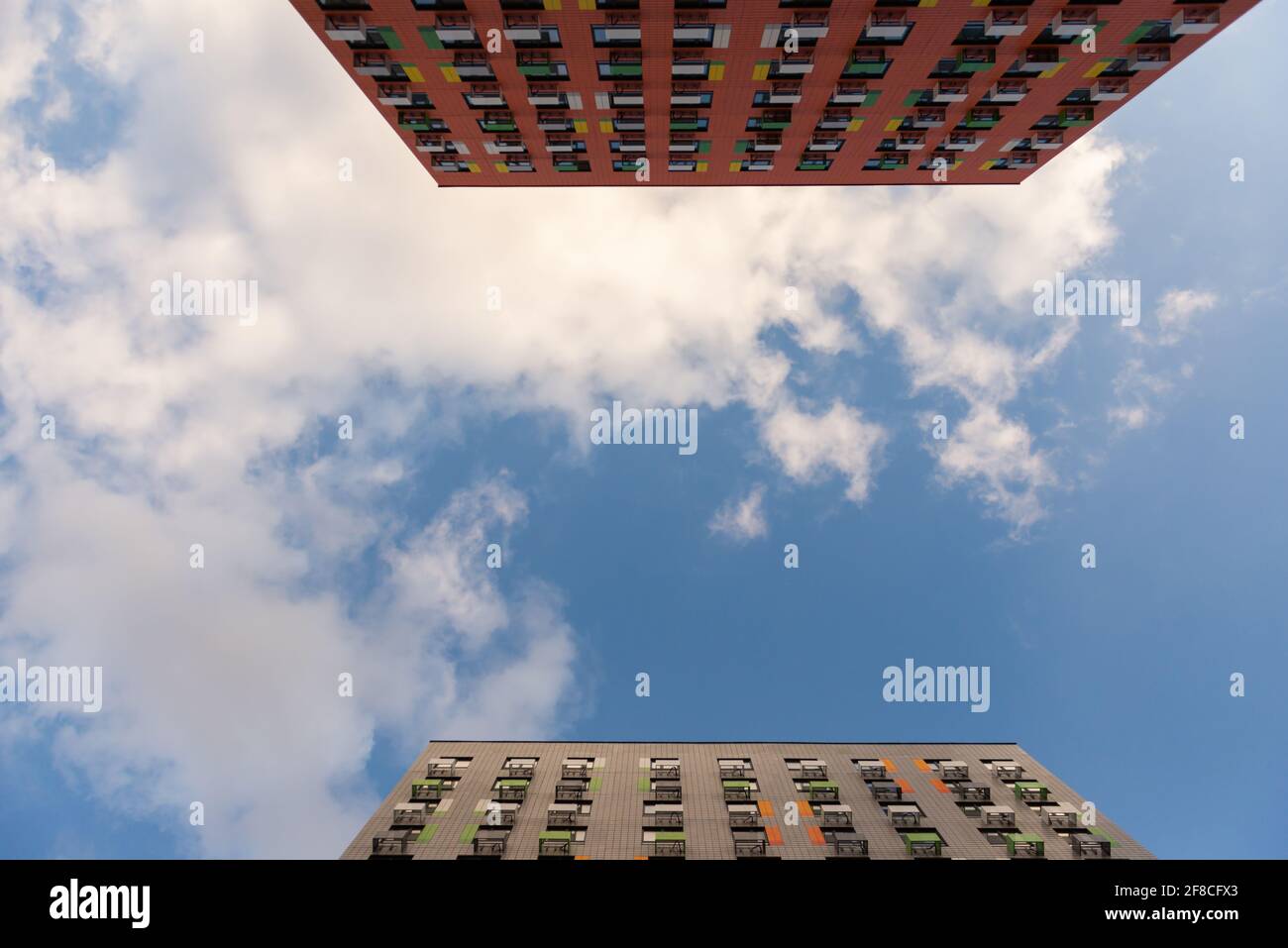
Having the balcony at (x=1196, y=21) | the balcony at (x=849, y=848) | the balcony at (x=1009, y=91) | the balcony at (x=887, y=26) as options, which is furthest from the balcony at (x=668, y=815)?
the balcony at (x=1196, y=21)

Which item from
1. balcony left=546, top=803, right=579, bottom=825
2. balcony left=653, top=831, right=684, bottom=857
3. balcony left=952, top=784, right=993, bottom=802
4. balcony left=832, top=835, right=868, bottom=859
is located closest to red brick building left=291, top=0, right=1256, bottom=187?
balcony left=952, top=784, right=993, bottom=802

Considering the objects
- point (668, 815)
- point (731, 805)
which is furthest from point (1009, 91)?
point (668, 815)

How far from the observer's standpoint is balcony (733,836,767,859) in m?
31.2

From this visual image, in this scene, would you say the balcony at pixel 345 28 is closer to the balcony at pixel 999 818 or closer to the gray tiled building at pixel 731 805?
the gray tiled building at pixel 731 805

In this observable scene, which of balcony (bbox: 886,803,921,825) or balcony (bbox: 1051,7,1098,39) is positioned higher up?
balcony (bbox: 1051,7,1098,39)

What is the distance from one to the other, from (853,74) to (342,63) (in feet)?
101

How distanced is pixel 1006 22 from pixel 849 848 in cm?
4606

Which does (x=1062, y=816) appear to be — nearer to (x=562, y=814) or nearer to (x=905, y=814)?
(x=905, y=814)

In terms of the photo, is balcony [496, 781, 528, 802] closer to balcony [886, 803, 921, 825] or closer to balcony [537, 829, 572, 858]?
balcony [537, 829, 572, 858]

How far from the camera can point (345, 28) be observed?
31156 millimetres

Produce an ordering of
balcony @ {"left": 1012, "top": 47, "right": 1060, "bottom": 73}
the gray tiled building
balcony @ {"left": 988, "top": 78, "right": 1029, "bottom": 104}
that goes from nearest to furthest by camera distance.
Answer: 1. the gray tiled building
2. balcony @ {"left": 1012, "top": 47, "right": 1060, "bottom": 73}
3. balcony @ {"left": 988, "top": 78, "right": 1029, "bottom": 104}
